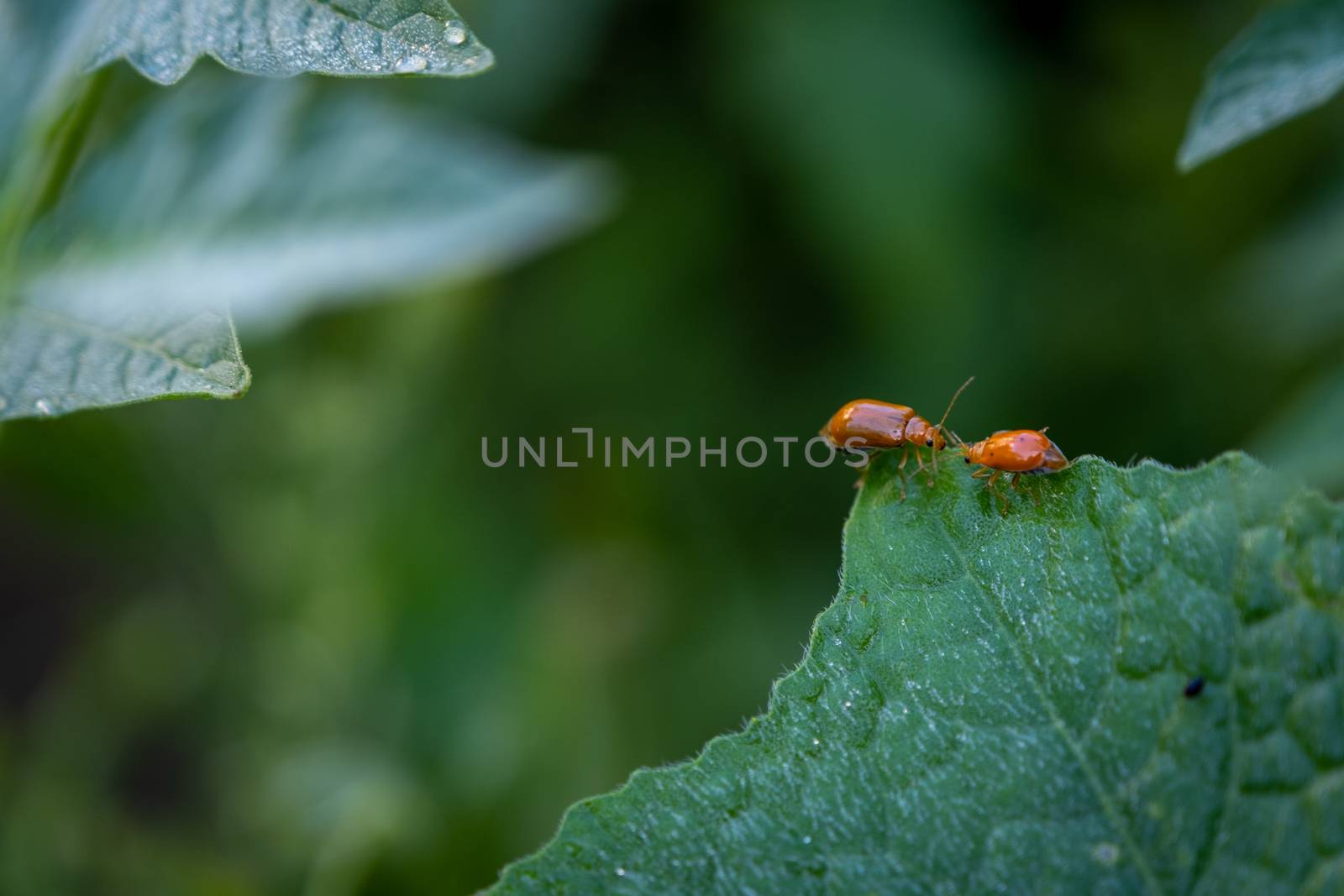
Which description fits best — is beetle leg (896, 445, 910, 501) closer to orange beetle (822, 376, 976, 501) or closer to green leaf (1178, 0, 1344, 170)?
orange beetle (822, 376, 976, 501)

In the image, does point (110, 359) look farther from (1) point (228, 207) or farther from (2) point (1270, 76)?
(2) point (1270, 76)

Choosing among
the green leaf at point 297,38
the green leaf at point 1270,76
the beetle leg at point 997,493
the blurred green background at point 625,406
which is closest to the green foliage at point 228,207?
the green leaf at point 297,38

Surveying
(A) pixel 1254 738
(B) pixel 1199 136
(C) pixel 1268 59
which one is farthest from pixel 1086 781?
(C) pixel 1268 59

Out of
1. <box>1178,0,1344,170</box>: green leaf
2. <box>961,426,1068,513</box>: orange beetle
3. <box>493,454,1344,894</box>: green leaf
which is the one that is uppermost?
<box>1178,0,1344,170</box>: green leaf

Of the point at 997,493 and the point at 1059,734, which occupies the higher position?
the point at 997,493

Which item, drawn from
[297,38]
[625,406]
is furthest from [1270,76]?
[625,406]

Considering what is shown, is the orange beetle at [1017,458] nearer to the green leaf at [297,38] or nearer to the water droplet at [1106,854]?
the water droplet at [1106,854]

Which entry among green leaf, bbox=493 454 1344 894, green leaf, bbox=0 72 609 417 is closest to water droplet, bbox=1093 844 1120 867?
green leaf, bbox=493 454 1344 894
